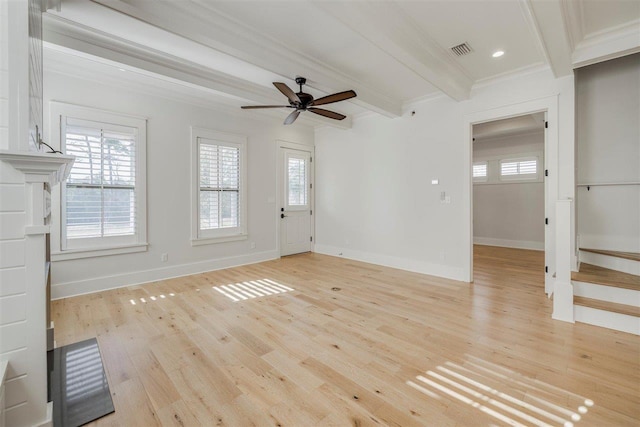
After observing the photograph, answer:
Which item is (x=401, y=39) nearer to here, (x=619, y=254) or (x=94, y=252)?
(x=619, y=254)

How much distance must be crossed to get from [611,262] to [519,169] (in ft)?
13.6

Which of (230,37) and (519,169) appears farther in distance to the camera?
(519,169)

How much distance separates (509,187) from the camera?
7.11 metres

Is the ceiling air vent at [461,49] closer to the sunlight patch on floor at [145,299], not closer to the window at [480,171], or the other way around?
the sunlight patch on floor at [145,299]

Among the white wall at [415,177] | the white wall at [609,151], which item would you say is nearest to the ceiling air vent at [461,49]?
the white wall at [415,177]

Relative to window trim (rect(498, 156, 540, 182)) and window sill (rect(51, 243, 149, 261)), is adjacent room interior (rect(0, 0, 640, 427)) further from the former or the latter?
window trim (rect(498, 156, 540, 182))

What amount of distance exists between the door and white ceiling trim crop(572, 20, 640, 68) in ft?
15.5

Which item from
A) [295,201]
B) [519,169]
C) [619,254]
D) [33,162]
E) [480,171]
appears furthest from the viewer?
[480,171]

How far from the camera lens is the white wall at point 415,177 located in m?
3.76

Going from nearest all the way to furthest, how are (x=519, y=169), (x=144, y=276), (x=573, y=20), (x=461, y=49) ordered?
(x=573, y=20) → (x=461, y=49) → (x=144, y=276) → (x=519, y=169)

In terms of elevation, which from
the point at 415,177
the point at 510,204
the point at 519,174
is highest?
the point at 519,174

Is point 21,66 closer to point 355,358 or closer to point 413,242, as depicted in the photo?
point 355,358

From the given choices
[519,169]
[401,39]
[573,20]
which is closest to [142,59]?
[401,39]

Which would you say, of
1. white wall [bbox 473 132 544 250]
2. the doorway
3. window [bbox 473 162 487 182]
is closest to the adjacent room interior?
the doorway
